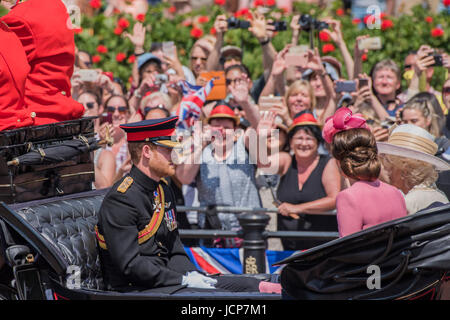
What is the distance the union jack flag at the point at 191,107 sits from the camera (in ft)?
21.9

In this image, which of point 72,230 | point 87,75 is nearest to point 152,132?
point 72,230

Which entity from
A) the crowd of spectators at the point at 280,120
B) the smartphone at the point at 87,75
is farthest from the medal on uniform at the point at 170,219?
the smartphone at the point at 87,75

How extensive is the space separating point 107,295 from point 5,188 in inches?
35.8

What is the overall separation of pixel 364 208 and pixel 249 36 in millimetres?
6298

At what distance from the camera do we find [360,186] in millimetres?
3879

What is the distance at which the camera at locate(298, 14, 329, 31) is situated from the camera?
25.5ft

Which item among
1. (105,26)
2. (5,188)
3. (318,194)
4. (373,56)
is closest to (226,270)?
(318,194)

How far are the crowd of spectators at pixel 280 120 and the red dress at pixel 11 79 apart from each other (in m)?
1.53

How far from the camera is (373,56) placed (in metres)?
9.48

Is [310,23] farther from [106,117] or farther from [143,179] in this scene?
[143,179]

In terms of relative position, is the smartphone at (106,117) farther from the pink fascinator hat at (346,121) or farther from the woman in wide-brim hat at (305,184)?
the pink fascinator hat at (346,121)

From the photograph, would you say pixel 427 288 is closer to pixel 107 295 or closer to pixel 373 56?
pixel 107 295

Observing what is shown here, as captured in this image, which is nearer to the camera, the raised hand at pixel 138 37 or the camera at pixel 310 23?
the camera at pixel 310 23

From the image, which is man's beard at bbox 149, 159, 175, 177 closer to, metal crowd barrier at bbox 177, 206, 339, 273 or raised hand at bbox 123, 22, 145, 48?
metal crowd barrier at bbox 177, 206, 339, 273
